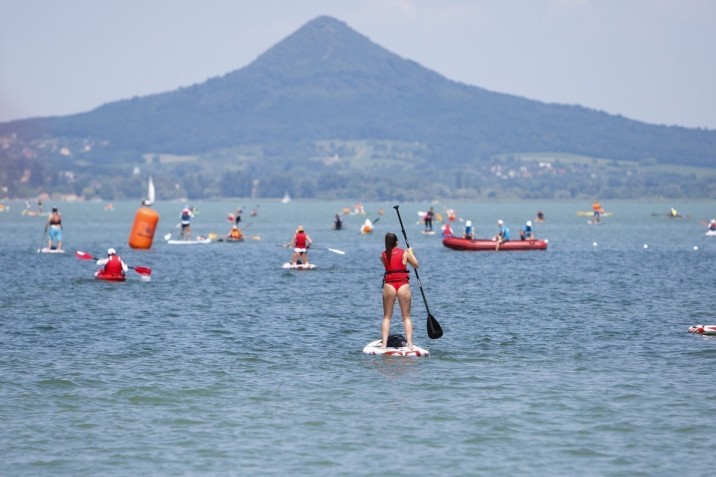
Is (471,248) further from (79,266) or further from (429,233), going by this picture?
(429,233)

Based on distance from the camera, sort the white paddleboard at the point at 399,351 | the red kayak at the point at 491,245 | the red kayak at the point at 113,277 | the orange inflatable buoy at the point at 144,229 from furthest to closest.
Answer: the red kayak at the point at 491,245
the orange inflatable buoy at the point at 144,229
the red kayak at the point at 113,277
the white paddleboard at the point at 399,351

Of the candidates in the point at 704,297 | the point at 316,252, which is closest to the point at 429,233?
the point at 316,252

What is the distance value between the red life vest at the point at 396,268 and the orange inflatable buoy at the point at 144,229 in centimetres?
4891

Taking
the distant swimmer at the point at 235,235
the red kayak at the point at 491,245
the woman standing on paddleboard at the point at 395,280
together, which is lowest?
the distant swimmer at the point at 235,235

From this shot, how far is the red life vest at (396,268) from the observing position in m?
25.5

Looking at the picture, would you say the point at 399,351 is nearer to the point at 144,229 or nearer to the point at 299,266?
the point at 299,266

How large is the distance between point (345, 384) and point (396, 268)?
126 inches

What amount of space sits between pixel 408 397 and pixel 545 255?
169ft

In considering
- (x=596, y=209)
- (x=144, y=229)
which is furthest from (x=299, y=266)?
(x=596, y=209)

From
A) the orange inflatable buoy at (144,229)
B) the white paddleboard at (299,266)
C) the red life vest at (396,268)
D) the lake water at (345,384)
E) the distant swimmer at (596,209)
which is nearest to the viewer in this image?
the lake water at (345,384)

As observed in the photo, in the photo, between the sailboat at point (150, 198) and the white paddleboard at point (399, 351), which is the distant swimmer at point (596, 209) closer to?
the sailboat at point (150, 198)

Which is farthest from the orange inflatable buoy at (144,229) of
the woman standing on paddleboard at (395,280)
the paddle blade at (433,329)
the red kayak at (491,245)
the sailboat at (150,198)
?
the woman standing on paddleboard at (395,280)

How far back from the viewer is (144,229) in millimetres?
74812

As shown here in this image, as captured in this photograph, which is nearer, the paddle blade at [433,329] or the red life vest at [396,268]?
the red life vest at [396,268]
